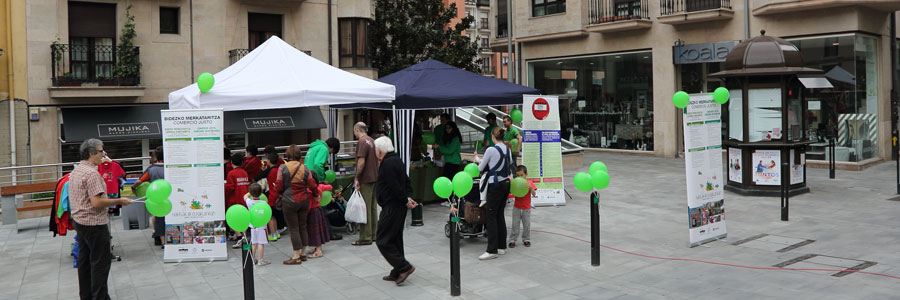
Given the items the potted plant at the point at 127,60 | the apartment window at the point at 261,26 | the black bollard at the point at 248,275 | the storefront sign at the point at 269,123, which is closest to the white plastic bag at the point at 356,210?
the black bollard at the point at 248,275

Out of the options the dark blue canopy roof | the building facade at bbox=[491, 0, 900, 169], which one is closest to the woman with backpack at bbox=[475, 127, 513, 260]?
the dark blue canopy roof

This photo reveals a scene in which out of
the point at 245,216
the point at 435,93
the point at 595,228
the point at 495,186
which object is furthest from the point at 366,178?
the point at 595,228

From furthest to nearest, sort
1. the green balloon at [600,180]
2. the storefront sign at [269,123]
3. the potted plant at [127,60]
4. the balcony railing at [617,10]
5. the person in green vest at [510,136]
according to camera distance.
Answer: the balcony railing at [617,10] → the storefront sign at [269,123] → the potted plant at [127,60] → the person in green vest at [510,136] → the green balloon at [600,180]

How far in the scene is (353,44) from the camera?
75.4 ft

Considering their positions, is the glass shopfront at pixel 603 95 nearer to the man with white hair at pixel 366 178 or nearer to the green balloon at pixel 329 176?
the green balloon at pixel 329 176

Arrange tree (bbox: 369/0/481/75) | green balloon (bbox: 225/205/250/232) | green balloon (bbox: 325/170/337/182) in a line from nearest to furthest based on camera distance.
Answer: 1. green balloon (bbox: 225/205/250/232)
2. green balloon (bbox: 325/170/337/182)
3. tree (bbox: 369/0/481/75)

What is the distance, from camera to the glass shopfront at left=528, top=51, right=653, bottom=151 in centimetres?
2422

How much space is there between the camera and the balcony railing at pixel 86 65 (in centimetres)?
1781

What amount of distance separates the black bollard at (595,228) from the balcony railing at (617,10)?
53.2 feet

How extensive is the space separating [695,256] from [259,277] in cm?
564

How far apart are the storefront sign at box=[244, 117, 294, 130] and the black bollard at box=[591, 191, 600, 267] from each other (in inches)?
576

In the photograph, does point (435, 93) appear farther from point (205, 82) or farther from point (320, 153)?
point (205, 82)

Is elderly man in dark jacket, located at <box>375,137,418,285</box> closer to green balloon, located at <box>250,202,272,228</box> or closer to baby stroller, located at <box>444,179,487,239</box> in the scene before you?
green balloon, located at <box>250,202,272,228</box>

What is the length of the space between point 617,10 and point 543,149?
12.7 meters
